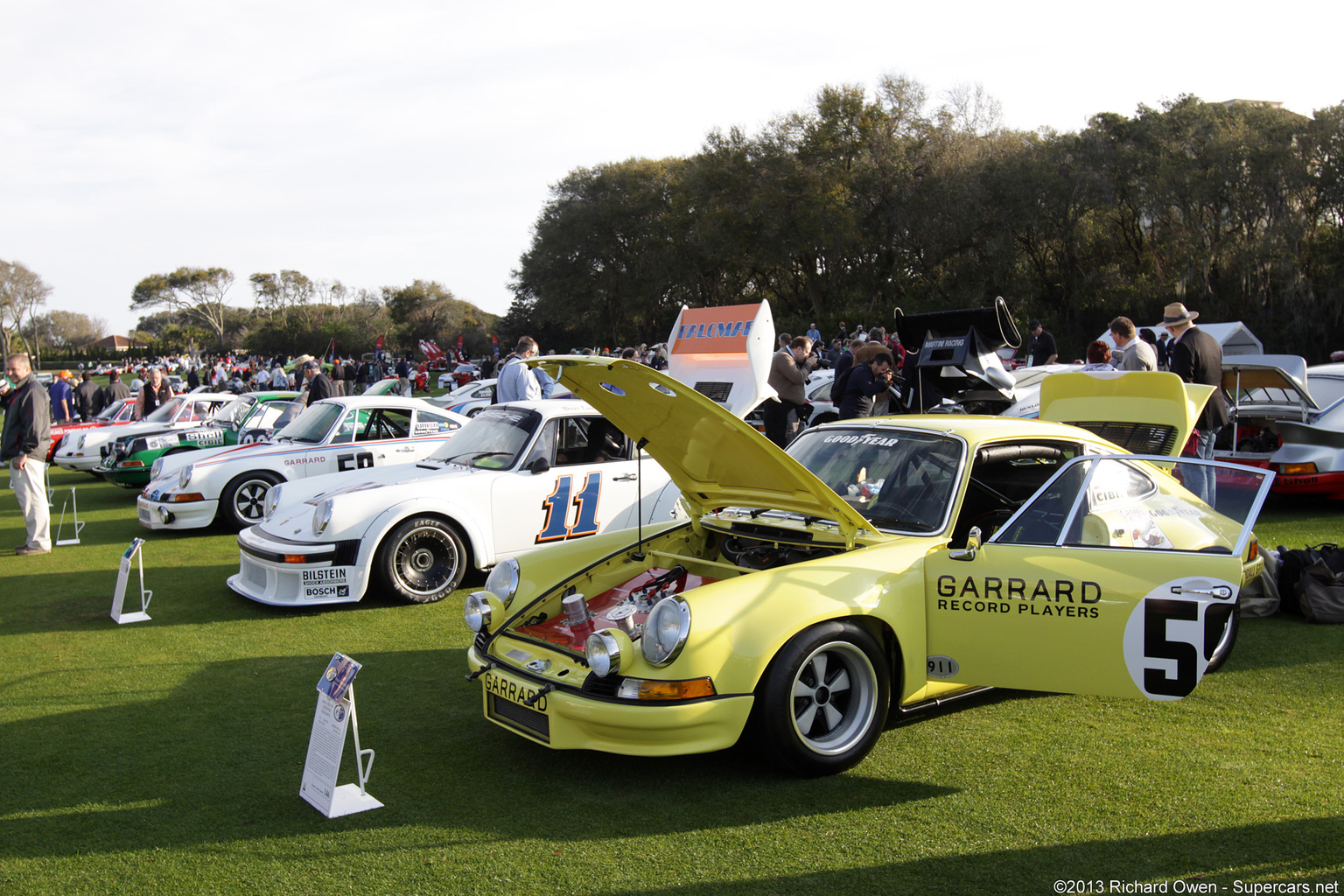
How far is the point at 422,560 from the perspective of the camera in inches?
282

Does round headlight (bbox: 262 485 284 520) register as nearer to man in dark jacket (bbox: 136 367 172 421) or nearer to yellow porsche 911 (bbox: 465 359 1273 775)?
yellow porsche 911 (bbox: 465 359 1273 775)

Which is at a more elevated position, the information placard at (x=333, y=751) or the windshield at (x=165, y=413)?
the windshield at (x=165, y=413)

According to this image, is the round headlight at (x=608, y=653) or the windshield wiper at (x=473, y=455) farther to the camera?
the windshield wiper at (x=473, y=455)

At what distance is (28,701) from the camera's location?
16.9 ft

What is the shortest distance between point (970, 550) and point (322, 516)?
15.4ft

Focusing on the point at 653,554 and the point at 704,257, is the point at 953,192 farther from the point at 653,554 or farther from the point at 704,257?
the point at 653,554

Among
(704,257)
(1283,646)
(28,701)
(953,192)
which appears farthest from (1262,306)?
(28,701)

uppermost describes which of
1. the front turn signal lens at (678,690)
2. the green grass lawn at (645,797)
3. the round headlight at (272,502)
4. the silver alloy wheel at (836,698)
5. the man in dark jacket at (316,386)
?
the man in dark jacket at (316,386)

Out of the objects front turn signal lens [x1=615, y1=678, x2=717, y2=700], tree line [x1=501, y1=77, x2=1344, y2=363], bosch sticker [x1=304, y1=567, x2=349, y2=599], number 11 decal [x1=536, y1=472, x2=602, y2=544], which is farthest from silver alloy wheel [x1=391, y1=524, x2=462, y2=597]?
tree line [x1=501, y1=77, x2=1344, y2=363]

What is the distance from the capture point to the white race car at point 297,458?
33.3 ft

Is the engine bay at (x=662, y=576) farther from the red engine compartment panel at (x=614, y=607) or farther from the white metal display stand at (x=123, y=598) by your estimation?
the white metal display stand at (x=123, y=598)

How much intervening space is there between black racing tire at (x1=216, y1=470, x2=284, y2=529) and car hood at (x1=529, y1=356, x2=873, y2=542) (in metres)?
6.99

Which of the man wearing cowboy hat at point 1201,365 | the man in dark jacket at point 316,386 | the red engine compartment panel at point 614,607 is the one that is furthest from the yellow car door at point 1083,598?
the man in dark jacket at point 316,386

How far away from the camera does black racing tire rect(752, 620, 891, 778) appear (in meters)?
3.68
